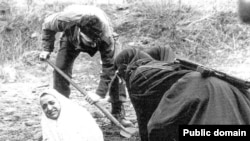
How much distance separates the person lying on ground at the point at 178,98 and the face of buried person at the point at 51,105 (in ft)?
2.37

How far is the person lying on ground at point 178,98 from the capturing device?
2.43 m

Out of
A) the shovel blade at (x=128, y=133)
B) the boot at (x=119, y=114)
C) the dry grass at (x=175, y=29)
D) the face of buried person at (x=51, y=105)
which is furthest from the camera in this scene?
the dry grass at (x=175, y=29)

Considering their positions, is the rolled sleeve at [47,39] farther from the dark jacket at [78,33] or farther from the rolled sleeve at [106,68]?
the rolled sleeve at [106,68]

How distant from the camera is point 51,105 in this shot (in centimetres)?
354

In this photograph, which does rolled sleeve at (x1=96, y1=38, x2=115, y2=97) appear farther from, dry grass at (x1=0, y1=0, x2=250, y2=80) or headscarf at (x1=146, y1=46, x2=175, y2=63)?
dry grass at (x1=0, y1=0, x2=250, y2=80)

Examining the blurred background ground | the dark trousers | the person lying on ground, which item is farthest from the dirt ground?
the person lying on ground

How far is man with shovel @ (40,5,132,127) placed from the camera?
4.14 m

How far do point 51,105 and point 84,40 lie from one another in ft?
3.06

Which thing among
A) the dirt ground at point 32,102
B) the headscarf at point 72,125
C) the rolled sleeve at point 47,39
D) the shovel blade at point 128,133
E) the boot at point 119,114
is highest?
the rolled sleeve at point 47,39

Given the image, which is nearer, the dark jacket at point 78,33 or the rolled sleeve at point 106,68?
the dark jacket at point 78,33

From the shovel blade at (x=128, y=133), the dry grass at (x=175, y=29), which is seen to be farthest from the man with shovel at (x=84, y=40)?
the dry grass at (x=175, y=29)

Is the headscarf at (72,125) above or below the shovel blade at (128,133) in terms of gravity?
above

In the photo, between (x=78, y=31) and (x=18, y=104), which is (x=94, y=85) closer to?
(x=18, y=104)

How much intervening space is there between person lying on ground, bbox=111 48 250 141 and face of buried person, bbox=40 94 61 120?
A: 2.37ft
